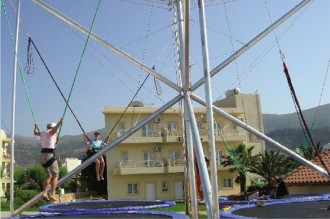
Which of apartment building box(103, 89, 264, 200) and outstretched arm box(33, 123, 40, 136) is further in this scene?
apartment building box(103, 89, 264, 200)

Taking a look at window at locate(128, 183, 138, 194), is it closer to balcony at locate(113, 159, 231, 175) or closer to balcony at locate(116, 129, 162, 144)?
balcony at locate(113, 159, 231, 175)

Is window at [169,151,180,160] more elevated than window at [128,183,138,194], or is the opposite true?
window at [169,151,180,160]

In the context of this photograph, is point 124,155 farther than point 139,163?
Yes

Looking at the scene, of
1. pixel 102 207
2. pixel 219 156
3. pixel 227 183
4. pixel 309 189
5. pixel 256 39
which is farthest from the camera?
pixel 227 183

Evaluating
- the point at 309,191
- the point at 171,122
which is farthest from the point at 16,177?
the point at 309,191

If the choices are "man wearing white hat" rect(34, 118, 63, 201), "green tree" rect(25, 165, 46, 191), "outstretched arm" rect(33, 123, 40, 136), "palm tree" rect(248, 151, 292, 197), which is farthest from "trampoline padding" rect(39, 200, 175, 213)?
"green tree" rect(25, 165, 46, 191)

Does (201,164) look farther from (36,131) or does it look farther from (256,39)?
(36,131)

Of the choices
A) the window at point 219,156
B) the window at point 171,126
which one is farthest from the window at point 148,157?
the window at point 219,156

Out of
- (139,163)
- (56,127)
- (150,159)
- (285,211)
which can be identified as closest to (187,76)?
(56,127)

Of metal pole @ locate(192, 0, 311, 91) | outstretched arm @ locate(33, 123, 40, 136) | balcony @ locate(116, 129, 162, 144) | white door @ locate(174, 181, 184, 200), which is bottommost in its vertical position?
white door @ locate(174, 181, 184, 200)

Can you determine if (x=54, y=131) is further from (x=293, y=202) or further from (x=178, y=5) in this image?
(x=293, y=202)

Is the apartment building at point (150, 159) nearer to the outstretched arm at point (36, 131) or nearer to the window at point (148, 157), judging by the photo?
the window at point (148, 157)

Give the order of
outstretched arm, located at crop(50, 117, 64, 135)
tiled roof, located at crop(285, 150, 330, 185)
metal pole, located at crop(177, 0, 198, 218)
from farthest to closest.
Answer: tiled roof, located at crop(285, 150, 330, 185) → outstretched arm, located at crop(50, 117, 64, 135) → metal pole, located at crop(177, 0, 198, 218)

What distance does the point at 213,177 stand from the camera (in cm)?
502
